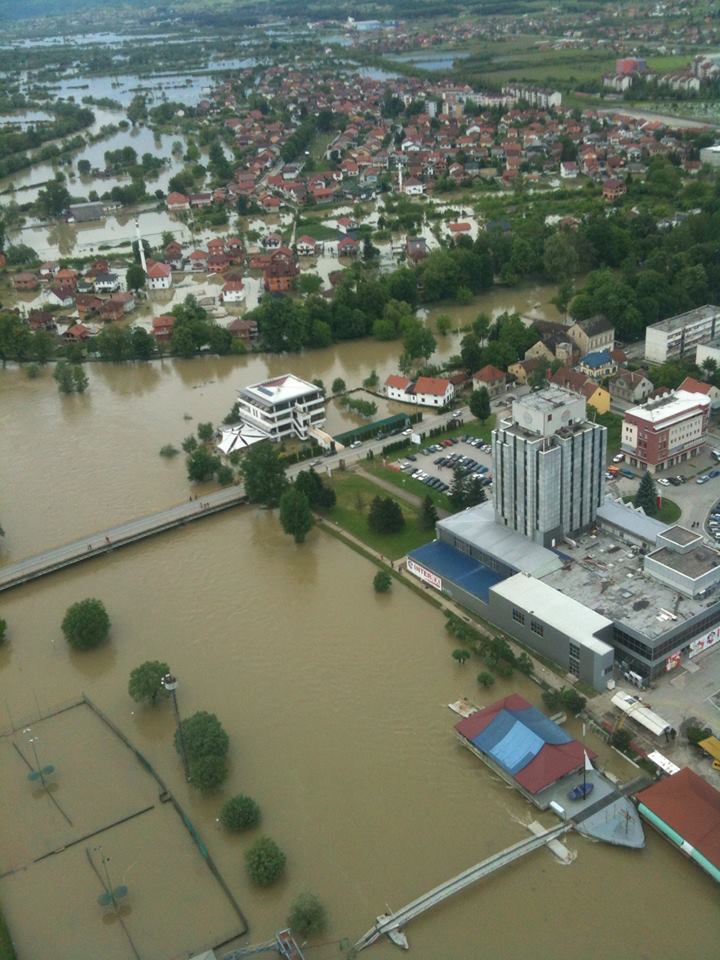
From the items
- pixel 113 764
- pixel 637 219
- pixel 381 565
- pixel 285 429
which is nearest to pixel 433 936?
pixel 113 764

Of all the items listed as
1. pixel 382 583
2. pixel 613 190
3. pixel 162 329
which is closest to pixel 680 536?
pixel 382 583

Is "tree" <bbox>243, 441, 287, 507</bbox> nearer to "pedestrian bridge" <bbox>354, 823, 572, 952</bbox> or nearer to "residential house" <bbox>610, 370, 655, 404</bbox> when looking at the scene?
"residential house" <bbox>610, 370, 655, 404</bbox>

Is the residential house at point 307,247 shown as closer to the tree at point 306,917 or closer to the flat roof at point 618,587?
the flat roof at point 618,587

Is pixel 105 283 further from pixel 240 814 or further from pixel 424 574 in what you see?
pixel 240 814

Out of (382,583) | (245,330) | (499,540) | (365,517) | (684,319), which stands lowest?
(365,517)

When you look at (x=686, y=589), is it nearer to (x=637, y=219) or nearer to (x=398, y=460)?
(x=398, y=460)

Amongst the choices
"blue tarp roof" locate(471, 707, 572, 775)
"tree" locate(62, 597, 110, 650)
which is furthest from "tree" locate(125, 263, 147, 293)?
"blue tarp roof" locate(471, 707, 572, 775)
